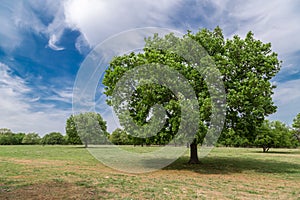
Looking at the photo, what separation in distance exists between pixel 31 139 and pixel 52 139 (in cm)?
1038

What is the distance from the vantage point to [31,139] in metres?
102

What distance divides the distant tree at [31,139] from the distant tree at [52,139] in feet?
21.7

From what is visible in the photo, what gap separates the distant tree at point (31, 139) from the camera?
101 metres

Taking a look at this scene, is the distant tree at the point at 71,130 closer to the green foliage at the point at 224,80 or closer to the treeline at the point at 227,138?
the treeline at the point at 227,138

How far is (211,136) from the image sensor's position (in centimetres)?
1536

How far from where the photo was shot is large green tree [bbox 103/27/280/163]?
15648mm

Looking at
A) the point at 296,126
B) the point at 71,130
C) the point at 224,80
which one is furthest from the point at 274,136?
the point at 71,130

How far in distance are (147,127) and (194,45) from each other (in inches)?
295

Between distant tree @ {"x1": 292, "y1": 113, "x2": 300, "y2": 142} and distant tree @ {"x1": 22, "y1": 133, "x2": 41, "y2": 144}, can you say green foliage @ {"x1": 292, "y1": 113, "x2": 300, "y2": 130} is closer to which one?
distant tree @ {"x1": 292, "y1": 113, "x2": 300, "y2": 142}

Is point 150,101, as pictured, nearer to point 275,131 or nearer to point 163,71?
point 163,71

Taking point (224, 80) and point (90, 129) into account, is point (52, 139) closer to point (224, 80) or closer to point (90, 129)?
point (90, 129)

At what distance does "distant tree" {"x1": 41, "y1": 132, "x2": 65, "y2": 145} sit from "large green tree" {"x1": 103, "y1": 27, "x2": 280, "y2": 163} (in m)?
90.5

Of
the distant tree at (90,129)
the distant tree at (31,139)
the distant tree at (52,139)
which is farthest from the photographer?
the distant tree at (31,139)

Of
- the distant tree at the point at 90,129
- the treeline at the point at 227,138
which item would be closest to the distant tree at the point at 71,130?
the treeline at the point at 227,138
